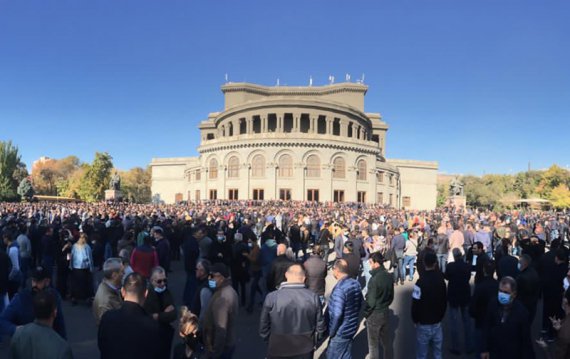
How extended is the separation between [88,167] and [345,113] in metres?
50.0

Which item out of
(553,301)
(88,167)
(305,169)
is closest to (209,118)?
(88,167)

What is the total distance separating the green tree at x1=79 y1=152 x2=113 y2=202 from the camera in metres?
68.2

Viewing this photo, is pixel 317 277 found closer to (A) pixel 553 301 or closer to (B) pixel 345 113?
(A) pixel 553 301

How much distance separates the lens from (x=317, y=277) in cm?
650

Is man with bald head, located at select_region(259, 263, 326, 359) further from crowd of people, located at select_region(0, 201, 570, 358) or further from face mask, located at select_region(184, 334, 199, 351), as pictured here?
face mask, located at select_region(184, 334, 199, 351)

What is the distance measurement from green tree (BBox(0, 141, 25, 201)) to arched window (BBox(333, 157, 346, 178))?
50.5 metres

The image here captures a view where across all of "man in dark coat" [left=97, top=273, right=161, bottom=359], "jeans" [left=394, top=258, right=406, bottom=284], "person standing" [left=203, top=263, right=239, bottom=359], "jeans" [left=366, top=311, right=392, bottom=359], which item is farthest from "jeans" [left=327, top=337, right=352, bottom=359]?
"jeans" [left=394, top=258, right=406, bottom=284]

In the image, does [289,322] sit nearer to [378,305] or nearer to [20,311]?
[378,305]

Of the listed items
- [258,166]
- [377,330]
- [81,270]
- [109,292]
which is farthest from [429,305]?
[258,166]

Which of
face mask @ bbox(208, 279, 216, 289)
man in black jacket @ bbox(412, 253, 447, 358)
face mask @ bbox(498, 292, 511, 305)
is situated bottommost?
man in black jacket @ bbox(412, 253, 447, 358)

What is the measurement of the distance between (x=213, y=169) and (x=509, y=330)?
49.5 meters

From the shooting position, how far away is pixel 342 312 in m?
4.89

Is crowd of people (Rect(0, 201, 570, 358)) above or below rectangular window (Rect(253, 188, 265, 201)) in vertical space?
below

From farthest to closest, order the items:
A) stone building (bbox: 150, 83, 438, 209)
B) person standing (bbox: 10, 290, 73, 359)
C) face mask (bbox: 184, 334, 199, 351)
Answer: stone building (bbox: 150, 83, 438, 209)
face mask (bbox: 184, 334, 199, 351)
person standing (bbox: 10, 290, 73, 359)
